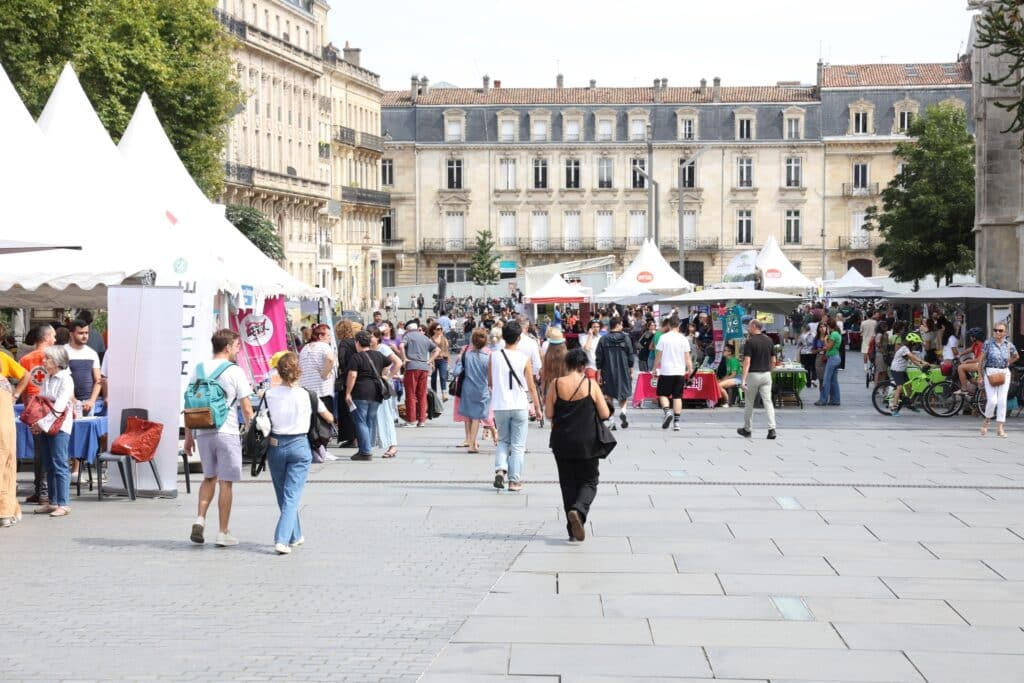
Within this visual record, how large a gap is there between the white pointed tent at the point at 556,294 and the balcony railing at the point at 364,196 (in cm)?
4856

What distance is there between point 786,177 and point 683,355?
263 ft

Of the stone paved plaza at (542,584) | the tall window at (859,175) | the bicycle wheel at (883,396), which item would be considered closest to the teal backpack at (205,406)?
the stone paved plaza at (542,584)

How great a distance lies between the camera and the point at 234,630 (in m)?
8.84

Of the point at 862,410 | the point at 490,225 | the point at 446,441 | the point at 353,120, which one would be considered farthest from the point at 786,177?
the point at 446,441

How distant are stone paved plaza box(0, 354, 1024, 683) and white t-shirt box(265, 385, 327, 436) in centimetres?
89

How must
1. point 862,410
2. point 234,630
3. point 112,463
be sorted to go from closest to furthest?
point 234,630 < point 112,463 < point 862,410

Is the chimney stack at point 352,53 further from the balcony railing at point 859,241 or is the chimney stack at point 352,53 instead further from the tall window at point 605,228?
the balcony railing at point 859,241

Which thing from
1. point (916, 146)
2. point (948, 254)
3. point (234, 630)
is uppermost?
point (916, 146)

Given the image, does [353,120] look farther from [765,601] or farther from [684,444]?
[765,601]

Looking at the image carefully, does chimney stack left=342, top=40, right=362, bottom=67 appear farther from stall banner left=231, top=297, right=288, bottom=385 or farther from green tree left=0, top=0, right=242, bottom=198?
stall banner left=231, top=297, right=288, bottom=385

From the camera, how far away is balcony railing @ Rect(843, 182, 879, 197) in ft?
330

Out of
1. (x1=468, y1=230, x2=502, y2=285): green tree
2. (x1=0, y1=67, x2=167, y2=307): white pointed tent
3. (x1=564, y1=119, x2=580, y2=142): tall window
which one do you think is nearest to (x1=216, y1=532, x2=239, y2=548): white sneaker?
(x1=0, y1=67, x2=167, y2=307): white pointed tent

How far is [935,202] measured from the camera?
59.8 meters

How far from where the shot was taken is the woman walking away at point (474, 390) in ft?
65.5
